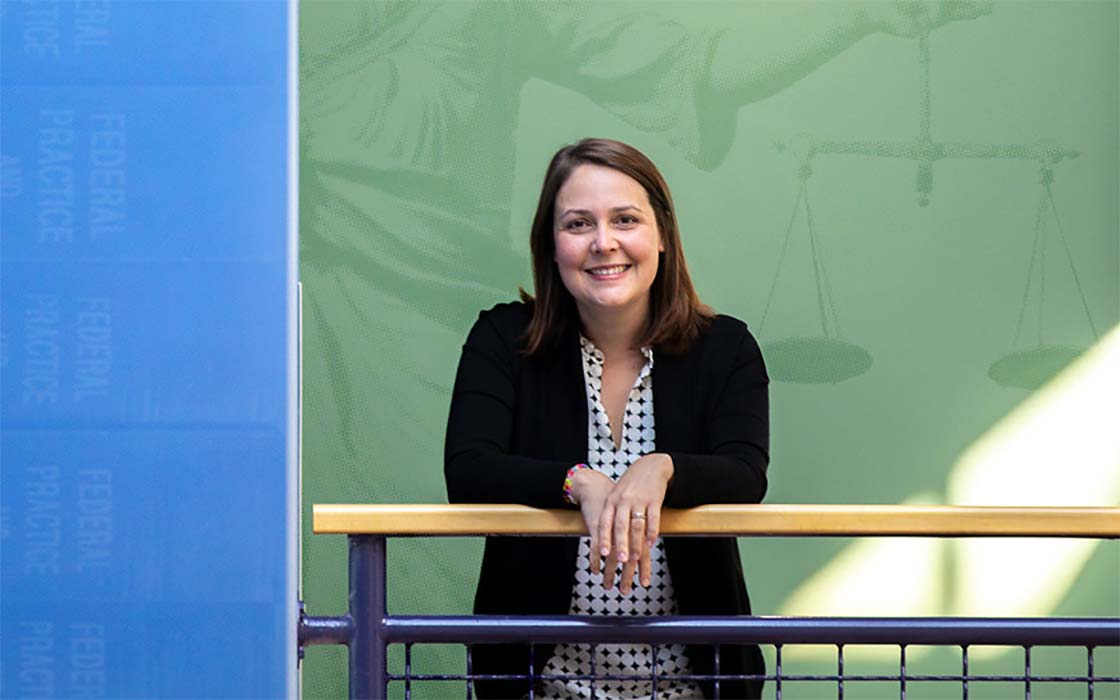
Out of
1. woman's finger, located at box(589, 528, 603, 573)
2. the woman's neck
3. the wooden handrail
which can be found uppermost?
the woman's neck

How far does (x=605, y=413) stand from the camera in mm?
2551

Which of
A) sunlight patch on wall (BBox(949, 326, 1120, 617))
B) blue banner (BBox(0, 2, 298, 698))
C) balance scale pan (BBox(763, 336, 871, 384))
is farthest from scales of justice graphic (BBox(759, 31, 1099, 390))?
blue banner (BBox(0, 2, 298, 698))

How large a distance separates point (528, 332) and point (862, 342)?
10.5 ft

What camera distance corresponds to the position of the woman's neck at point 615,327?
264 centimetres

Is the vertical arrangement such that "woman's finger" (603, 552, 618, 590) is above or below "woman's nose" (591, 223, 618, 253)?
below

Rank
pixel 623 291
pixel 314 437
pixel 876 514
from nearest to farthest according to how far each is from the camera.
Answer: pixel 876 514, pixel 623 291, pixel 314 437

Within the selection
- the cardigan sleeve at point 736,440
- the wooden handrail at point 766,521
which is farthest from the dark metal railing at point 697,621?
the cardigan sleeve at point 736,440

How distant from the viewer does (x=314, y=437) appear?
5.54m

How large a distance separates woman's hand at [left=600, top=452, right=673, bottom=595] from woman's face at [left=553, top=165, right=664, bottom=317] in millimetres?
529

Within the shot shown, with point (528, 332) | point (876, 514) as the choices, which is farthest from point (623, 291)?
point (876, 514)

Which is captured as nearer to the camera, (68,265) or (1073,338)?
(68,265)

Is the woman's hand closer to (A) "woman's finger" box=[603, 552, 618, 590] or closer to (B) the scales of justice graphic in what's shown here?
(A) "woman's finger" box=[603, 552, 618, 590]

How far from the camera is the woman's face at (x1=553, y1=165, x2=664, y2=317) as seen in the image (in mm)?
2529

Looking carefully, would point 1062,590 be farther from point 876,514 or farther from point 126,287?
point 126,287
